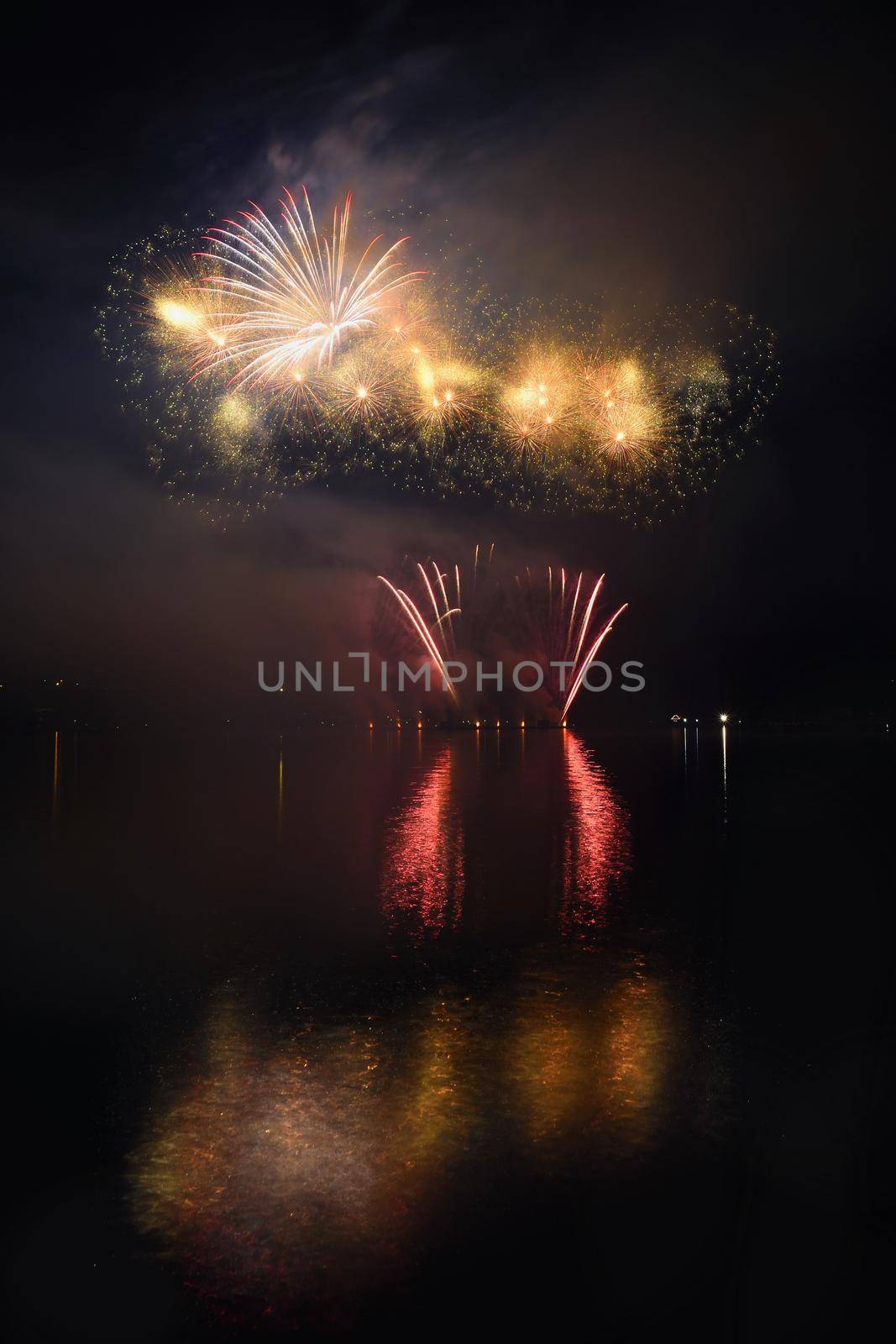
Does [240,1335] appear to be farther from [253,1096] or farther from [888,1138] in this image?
[888,1138]

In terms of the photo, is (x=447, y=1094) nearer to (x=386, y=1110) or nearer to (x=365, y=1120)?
(x=386, y=1110)

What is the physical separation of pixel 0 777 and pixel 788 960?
30583 millimetres

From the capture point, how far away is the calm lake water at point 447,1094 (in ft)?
13.3

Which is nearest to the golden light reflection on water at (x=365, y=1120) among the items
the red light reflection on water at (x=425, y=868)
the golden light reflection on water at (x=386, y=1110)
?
the golden light reflection on water at (x=386, y=1110)

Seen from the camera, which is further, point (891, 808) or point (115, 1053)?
point (891, 808)

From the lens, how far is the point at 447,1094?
5941 mm

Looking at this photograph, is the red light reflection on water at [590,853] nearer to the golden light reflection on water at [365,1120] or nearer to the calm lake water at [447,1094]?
the calm lake water at [447,1094]

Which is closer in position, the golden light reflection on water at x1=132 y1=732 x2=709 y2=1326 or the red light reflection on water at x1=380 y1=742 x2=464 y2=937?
the golden light reflection on water at x1=132 y1=732 x2=709 y2=1326

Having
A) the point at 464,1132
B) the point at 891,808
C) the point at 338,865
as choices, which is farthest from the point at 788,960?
the point at 891,808

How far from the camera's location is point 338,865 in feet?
47.7

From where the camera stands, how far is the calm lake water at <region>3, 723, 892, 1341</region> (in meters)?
4.04

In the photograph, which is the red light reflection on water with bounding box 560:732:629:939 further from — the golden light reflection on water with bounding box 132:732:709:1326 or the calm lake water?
the golden light reflection on water with bounding box 132:732:709:1326

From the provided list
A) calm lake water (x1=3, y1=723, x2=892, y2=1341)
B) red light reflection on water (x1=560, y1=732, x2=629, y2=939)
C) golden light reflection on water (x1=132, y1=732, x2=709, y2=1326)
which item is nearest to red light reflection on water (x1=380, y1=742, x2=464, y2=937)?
calm lake water (x1=3, y1=723, x2=892, y2=1341)

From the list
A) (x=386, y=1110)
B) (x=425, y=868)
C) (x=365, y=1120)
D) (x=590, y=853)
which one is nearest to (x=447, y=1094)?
(x=386, y=1110)
